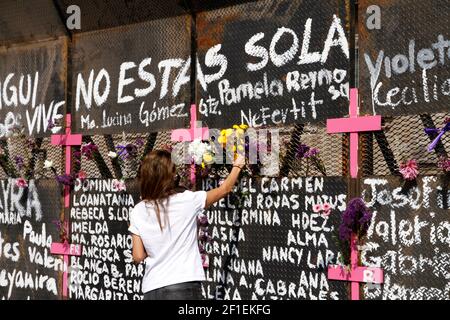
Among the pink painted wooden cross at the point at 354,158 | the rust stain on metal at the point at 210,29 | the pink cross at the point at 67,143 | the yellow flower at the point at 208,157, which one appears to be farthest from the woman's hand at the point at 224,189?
the pink cross at the point at 67,143

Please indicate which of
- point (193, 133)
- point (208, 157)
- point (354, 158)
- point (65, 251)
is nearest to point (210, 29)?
point (193, 133)

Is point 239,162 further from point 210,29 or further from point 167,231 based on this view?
point 210,29

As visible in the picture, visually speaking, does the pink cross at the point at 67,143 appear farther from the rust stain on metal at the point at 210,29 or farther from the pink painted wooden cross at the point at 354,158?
the pink painted wooden cross at the point at 354,158

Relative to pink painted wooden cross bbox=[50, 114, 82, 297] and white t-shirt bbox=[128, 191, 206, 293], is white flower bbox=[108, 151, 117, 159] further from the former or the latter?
white t-shirt bbox=[128, 191, 206, 293]

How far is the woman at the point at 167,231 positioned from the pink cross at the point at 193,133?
166cm

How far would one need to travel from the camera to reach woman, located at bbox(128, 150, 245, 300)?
4.64 metres

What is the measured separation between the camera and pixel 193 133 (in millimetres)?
6438

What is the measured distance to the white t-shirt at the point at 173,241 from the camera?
4.64m

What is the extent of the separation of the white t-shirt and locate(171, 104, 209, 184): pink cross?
1677 mm

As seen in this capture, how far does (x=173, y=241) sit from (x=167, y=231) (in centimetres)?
7

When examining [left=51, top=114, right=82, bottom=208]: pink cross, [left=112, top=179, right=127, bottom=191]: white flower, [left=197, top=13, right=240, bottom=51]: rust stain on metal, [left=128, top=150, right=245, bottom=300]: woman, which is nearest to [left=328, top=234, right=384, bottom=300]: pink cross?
[left=128, top=150, right=245, bottom=300]: woman
